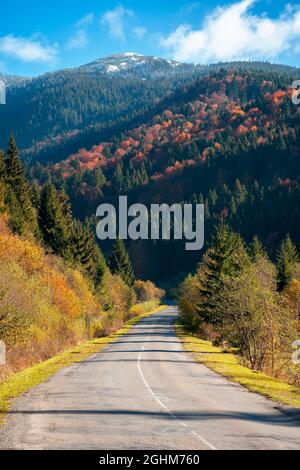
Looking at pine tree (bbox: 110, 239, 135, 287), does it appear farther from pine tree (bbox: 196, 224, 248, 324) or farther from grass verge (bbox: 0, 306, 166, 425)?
grass verge (bbox: 0, 306, 166, 425)

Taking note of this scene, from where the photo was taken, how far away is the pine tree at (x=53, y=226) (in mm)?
67812

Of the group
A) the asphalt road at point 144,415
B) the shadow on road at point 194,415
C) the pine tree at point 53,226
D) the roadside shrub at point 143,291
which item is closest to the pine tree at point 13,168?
the pine tree at point 53,226

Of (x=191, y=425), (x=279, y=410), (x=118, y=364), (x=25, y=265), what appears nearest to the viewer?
(x=191, y=425)

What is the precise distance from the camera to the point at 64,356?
4144 centimetres

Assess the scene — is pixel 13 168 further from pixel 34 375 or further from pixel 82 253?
pixel 34 375

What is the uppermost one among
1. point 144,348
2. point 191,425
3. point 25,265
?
point 25,265

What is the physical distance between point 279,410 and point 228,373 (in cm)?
1267

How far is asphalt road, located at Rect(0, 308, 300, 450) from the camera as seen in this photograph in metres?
12.8

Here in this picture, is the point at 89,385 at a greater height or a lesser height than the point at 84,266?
lesser

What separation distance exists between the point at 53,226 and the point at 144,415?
53265 mm

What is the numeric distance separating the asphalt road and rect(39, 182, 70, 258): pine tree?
37.6 metres

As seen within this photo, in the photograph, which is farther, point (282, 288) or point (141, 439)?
point (282, 288)
